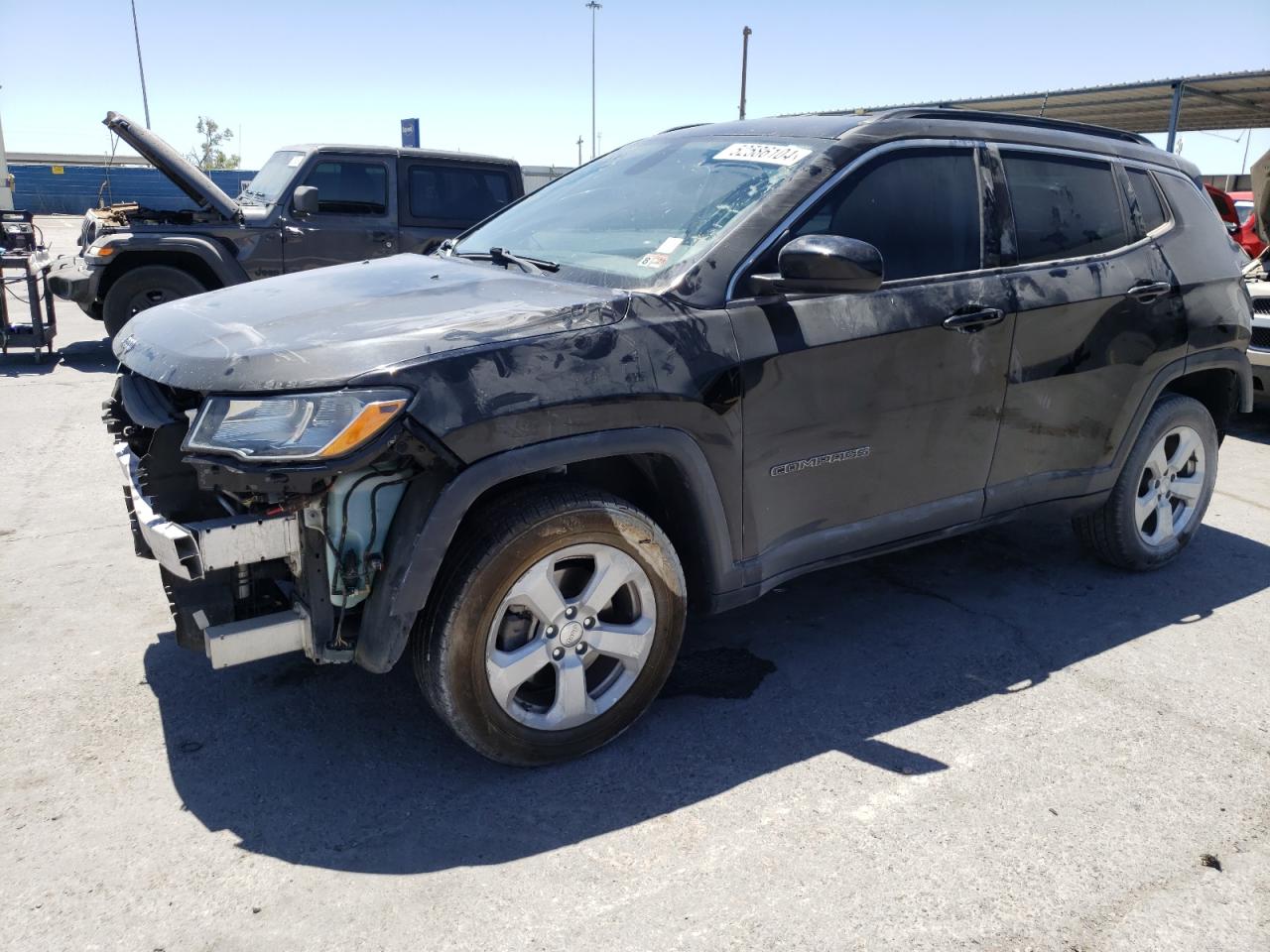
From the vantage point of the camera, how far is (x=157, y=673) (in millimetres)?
3449

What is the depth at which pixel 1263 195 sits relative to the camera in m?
9.04

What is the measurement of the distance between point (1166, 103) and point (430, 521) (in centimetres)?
1688

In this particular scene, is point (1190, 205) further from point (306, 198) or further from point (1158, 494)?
point (306, 198)

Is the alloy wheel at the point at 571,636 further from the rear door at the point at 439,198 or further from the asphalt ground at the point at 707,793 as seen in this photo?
the rear door at the point at 439,198

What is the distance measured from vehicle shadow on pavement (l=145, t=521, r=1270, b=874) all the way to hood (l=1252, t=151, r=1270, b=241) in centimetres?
579

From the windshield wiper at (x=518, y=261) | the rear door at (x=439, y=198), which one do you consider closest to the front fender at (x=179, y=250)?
the rear door at (x=439, y=198)

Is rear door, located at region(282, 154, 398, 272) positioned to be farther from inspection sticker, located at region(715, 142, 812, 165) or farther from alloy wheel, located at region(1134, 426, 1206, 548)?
alloy wheel, located at region(1134, 426, 1206, 548)

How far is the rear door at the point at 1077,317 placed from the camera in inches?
148

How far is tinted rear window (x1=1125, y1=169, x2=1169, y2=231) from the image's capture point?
4.24m

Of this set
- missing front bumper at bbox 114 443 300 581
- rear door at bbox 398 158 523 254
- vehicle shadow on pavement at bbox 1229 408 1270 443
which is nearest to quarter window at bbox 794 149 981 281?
missing front bumper at bbox 114 443 300 581

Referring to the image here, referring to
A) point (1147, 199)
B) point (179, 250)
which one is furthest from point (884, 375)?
point (179, 250)

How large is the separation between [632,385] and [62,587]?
9.20 feet

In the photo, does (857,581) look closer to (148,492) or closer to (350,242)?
(148,492)

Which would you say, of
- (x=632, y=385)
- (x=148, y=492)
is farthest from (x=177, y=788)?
(x=632, y=385)
